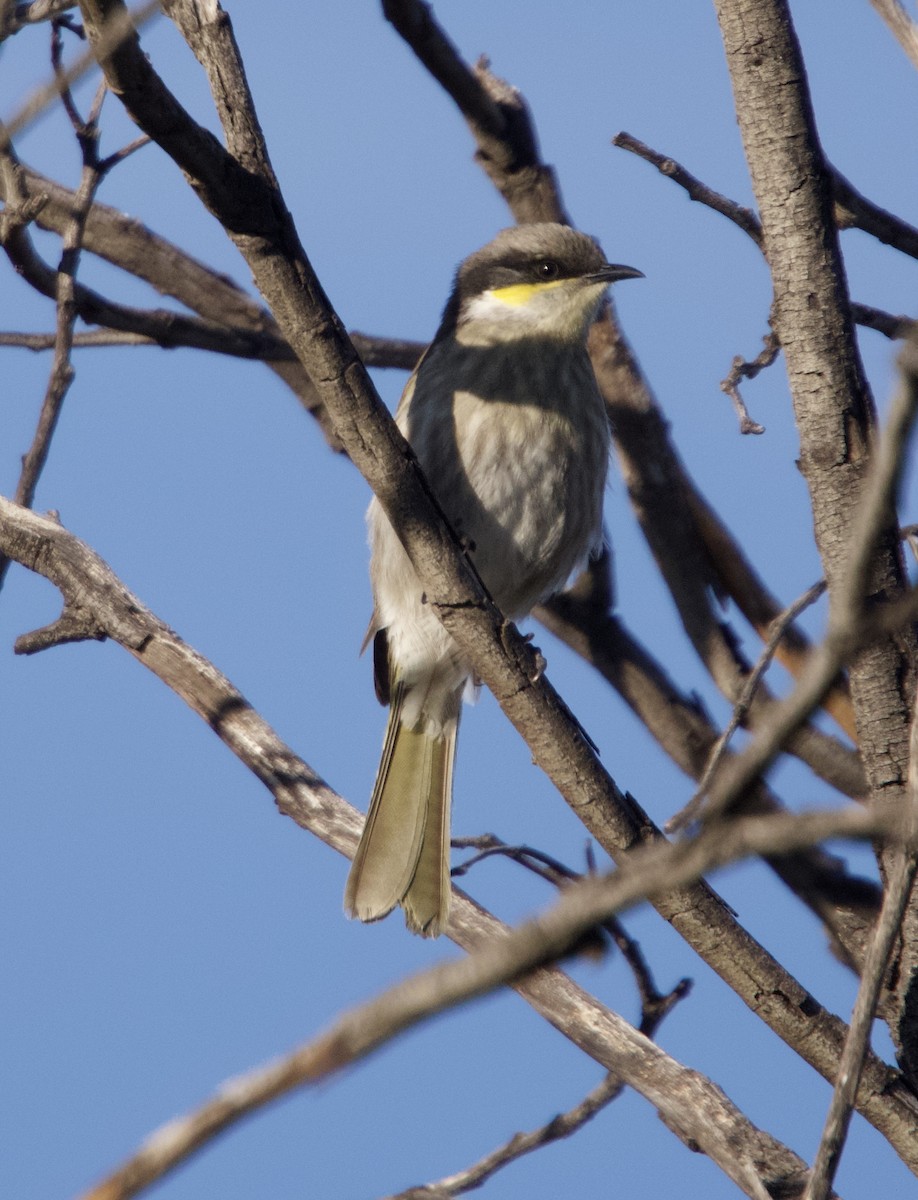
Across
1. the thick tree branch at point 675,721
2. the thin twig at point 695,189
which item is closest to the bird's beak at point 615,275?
the thick tree branch at point 675,721

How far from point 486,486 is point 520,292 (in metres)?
1.03

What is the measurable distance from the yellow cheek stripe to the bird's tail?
1.50 metres

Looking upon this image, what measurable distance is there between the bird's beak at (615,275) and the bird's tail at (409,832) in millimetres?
1648

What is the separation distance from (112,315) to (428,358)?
3.93 ft

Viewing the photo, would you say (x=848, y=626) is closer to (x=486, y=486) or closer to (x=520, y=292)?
(x=486, y=486)

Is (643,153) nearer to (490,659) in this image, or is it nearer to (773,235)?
(773,235)

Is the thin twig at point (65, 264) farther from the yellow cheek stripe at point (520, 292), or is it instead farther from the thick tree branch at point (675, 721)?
the thick tree branch at point (675, 721)

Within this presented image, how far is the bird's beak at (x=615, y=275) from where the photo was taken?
17.3 ft

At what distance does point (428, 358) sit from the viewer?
5223mm

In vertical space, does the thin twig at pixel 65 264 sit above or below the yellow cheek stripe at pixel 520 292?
below

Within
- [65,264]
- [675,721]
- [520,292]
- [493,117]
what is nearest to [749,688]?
[675,721]

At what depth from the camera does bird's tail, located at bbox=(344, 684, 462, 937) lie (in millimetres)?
4215

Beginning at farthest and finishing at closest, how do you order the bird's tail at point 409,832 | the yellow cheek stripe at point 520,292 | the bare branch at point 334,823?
1. the yellow cheek stripe at point 520,292
2. the bird's tail at point 409,832
3. the bare branch at point 334,823

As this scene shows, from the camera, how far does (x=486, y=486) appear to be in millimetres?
4758
